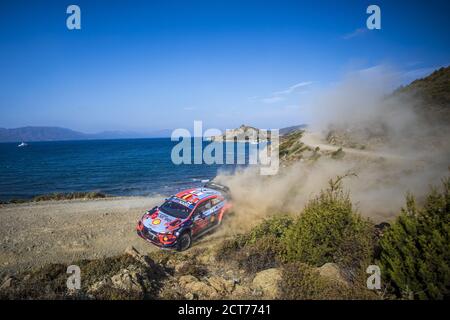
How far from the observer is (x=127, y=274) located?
707cm

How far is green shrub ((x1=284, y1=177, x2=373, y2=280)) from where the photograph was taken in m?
7.63

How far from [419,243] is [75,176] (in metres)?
48.2

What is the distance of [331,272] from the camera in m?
6.85

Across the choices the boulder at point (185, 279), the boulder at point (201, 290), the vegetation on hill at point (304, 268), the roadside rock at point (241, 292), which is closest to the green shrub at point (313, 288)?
the vegetation on hill at point (304, 268)

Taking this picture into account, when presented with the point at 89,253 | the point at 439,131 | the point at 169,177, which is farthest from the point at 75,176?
the point at 439,131

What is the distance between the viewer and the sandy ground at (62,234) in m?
11.6

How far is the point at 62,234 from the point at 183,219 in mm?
7386

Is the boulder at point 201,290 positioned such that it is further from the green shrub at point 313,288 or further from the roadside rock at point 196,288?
the green shrub at point 313,288

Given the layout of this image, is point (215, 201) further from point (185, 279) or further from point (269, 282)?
point (269, 282)

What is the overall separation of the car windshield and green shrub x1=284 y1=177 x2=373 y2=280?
5.48m

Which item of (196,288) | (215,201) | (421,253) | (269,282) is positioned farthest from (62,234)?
(421,253)

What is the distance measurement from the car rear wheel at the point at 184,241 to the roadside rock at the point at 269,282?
4.82 metres

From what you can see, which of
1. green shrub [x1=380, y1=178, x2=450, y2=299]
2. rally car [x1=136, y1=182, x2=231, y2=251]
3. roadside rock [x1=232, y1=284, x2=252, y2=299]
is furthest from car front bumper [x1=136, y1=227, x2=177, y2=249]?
green shrub [x1=380, y1=178, x2=450, y2=299]

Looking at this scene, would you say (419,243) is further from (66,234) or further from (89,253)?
(66,234)
